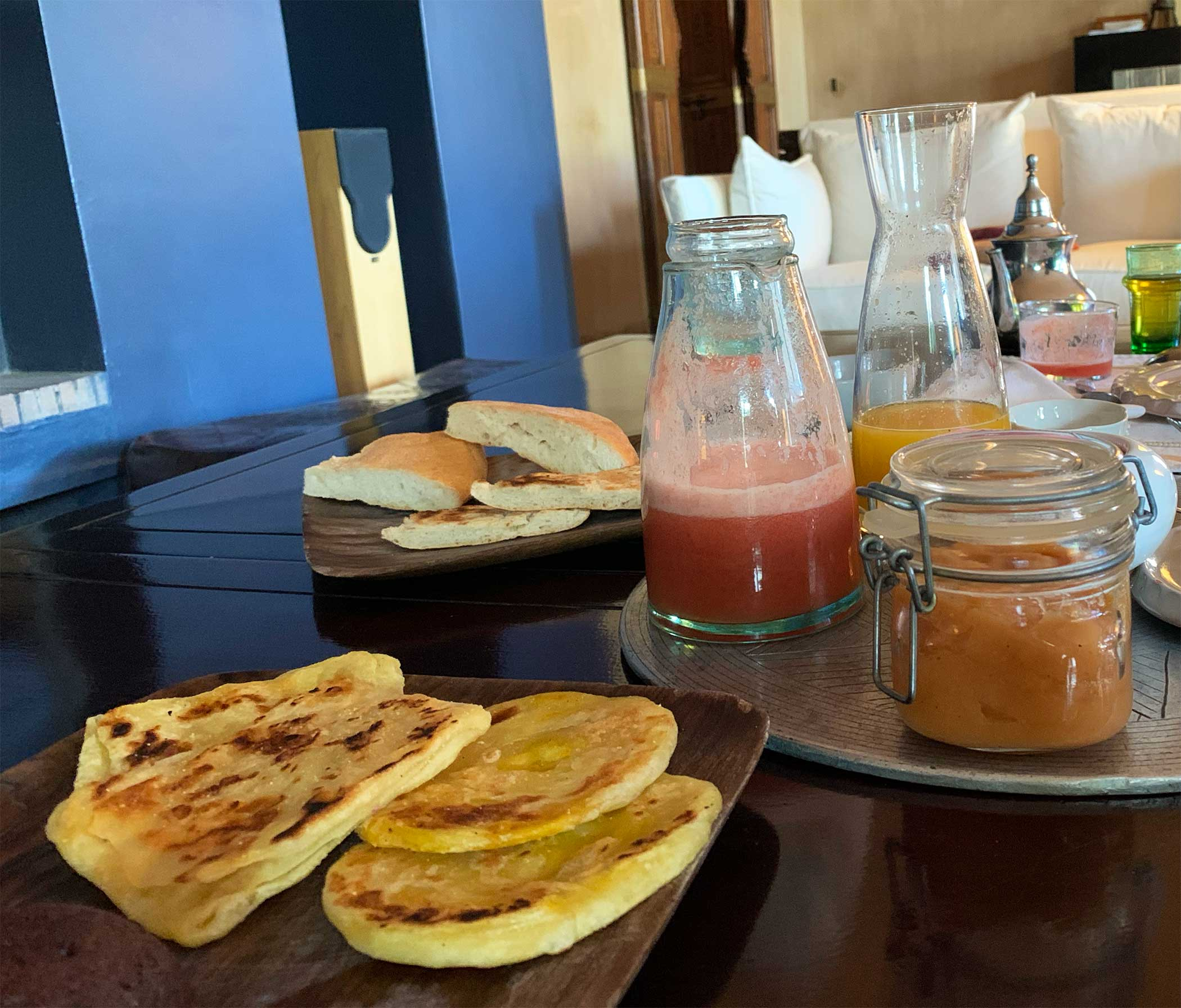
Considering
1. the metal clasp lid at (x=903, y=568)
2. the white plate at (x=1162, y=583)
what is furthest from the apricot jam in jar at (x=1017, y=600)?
the white plate at (x=1162, y=583)

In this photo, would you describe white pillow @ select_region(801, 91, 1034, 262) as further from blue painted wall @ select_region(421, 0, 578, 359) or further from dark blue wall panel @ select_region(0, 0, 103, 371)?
dark blue wall panel @ select_region(0, 0, 103, 371)

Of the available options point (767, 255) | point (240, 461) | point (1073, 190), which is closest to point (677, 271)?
point (767, 255)

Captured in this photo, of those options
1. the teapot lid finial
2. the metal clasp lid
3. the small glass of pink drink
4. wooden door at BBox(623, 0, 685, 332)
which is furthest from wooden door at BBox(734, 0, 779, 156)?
the metal clasp lid

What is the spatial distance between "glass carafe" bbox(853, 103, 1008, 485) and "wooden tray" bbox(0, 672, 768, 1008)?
0.33 metres

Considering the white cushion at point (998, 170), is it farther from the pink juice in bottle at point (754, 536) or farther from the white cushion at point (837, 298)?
the pink juice in bottle at point (754, 536)

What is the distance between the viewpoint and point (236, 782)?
0.50 metres

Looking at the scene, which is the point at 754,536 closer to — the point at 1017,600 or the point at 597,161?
the point at 1017,600

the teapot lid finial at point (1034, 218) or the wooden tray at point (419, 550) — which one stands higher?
the teapot lid finial at point (1034, 218)

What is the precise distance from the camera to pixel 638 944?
1.28 feet

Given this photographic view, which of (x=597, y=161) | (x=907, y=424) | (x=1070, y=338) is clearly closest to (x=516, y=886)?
(x=907, y=424)

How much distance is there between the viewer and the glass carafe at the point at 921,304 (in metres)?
0.78

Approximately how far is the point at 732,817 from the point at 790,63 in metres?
8.78

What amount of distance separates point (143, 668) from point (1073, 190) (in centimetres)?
423

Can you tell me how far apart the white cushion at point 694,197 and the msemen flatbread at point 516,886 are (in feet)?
13.0
